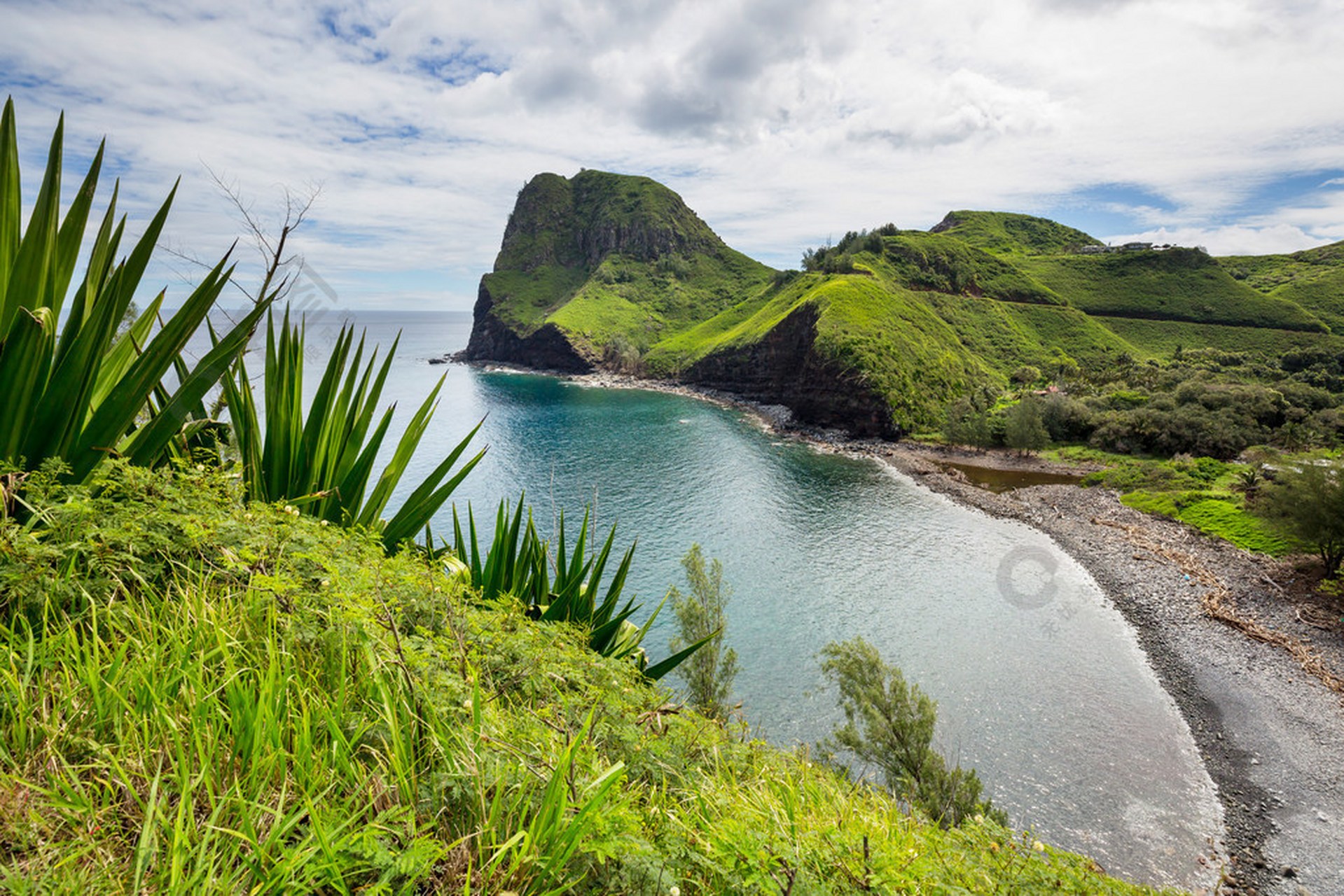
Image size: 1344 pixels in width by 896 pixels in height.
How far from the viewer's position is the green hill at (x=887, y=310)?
5800cm

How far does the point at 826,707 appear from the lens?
16.4 m

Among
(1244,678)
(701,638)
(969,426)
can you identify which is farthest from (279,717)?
(969,426)

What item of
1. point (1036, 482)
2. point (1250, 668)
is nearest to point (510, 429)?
point (1036, 482)

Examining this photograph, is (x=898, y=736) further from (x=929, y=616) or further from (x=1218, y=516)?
(x=1218, y=516)

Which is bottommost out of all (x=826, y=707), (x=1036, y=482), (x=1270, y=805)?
(x=826, y=707)

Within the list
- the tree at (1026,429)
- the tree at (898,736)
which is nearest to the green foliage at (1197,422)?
the tree at (1026,429)

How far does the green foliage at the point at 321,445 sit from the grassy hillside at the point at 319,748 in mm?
814

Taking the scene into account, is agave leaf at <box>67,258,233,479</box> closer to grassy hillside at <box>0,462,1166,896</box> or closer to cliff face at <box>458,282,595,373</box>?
grassy hillside at <box>0,462,1166,896</box>

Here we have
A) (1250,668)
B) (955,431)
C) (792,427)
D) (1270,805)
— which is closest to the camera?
(1270,805)

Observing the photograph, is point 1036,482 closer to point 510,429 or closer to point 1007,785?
point 1007,785

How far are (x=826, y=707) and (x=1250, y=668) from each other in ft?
43.8

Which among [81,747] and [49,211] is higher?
[49,211]

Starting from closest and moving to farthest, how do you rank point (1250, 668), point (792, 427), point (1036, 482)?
1. point (1250, 668)
2. point (1036, 482)
3. point (792, 427)

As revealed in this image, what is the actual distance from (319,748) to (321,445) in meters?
2.41
